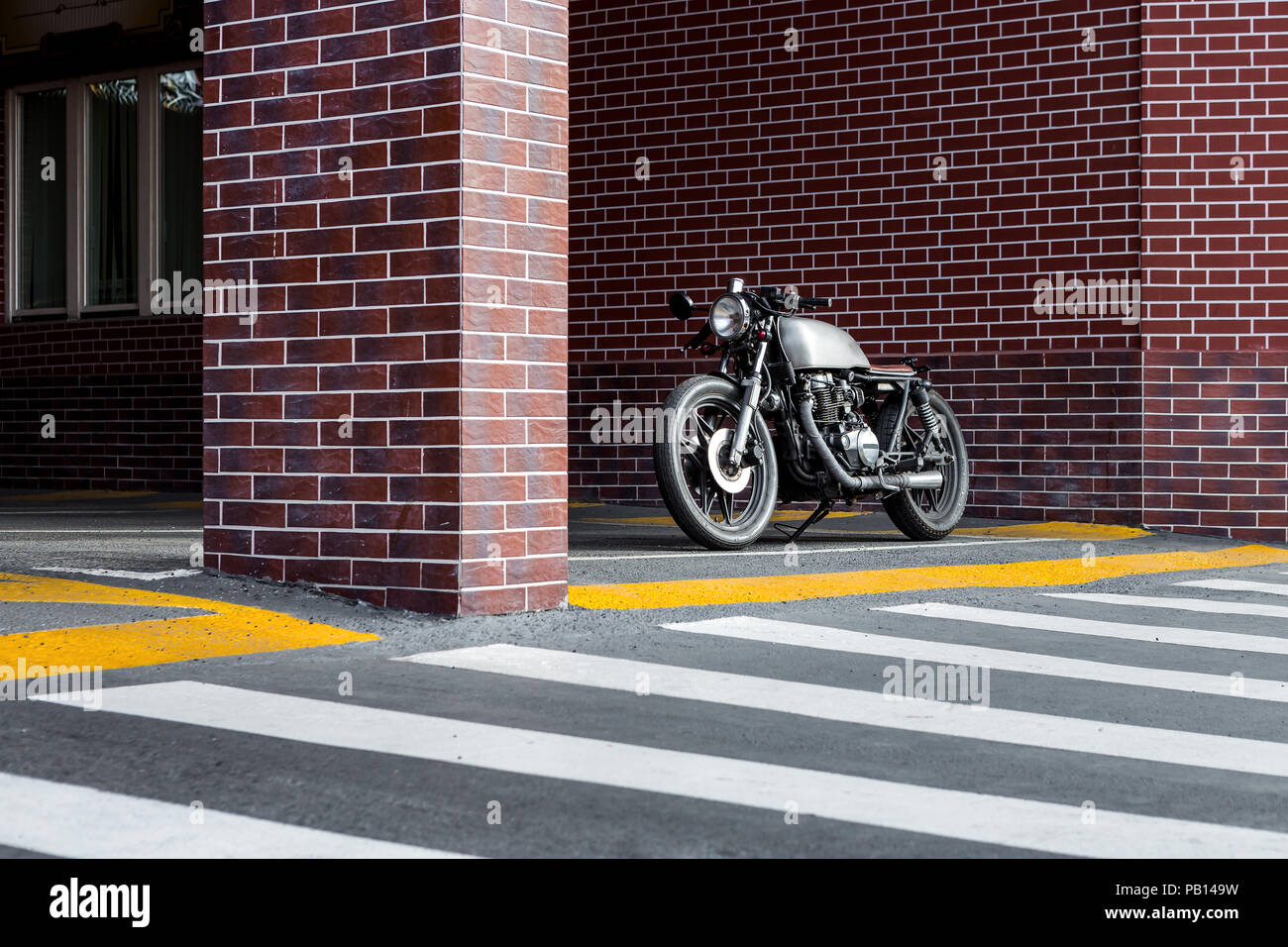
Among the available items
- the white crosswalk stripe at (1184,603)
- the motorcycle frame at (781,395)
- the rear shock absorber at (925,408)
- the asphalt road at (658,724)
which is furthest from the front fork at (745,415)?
the white crosswalk stripe at (1184,603)

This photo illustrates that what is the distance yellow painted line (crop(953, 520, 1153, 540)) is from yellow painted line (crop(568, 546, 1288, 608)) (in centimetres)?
108

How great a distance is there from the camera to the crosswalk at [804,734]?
3.78m

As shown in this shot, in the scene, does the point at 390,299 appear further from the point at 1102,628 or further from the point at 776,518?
the point at 776,518

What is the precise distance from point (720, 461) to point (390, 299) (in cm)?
317

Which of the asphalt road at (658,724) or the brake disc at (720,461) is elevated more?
the brake disc at (720,461)

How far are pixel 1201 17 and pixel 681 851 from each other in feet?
33.1

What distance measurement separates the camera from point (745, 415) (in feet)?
31.6

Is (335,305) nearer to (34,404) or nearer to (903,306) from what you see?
(903,306)

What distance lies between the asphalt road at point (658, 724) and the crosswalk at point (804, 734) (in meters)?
0.01

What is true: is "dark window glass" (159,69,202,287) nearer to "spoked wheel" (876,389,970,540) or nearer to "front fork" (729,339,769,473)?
"spoked wheel" (876,389,970,540)

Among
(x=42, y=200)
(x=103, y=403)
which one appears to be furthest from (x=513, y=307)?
(x=42, y=200)

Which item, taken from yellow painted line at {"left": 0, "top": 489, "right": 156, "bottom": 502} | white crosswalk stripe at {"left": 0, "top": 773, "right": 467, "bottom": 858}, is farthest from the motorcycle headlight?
yellow painted line at {"left": 0, "top": 489, "right": 156, "bottom": 502}

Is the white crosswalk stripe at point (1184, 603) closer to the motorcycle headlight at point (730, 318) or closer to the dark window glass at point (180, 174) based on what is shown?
the motorcycle headlight at point (730, 318)
